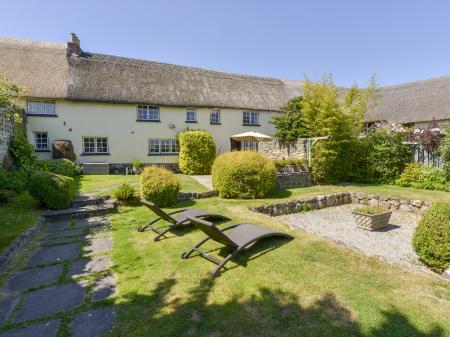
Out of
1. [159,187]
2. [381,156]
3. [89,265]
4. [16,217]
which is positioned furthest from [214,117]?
[89,265]

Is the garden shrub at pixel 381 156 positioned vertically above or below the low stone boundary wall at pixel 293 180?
above

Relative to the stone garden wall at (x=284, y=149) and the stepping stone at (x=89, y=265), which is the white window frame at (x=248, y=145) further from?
the stepping stone at (x=89, y=265)

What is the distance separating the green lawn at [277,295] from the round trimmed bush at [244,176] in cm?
515

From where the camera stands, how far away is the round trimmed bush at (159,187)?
9477 mm

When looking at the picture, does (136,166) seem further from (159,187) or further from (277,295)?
(277,295)

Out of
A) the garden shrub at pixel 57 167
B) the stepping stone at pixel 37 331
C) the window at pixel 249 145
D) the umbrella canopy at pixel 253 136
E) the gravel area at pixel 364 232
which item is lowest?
the gravel area at pixel 364 232

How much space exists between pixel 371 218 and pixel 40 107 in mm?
19971

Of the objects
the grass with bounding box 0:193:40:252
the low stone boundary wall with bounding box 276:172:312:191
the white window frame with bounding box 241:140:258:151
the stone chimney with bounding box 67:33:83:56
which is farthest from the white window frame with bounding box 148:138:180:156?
the grass with bounding box 0:193:40:252

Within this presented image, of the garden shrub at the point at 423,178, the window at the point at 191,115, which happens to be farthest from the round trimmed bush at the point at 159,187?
the window at the point at 191,115

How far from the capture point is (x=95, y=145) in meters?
19.1

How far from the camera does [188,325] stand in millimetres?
3289

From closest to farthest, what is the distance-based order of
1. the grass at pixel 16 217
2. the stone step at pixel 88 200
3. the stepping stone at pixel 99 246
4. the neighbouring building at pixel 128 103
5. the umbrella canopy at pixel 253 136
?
the stepping stone at pixel 99 246, the grass at pixel 16 217, the stone step at pixel 88 200, the neighbouring building at pixel 128 103, the umbrella canopy at pixel 253 136

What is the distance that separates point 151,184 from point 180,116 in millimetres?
12418

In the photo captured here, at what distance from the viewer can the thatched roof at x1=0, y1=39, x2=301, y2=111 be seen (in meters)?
18.3
